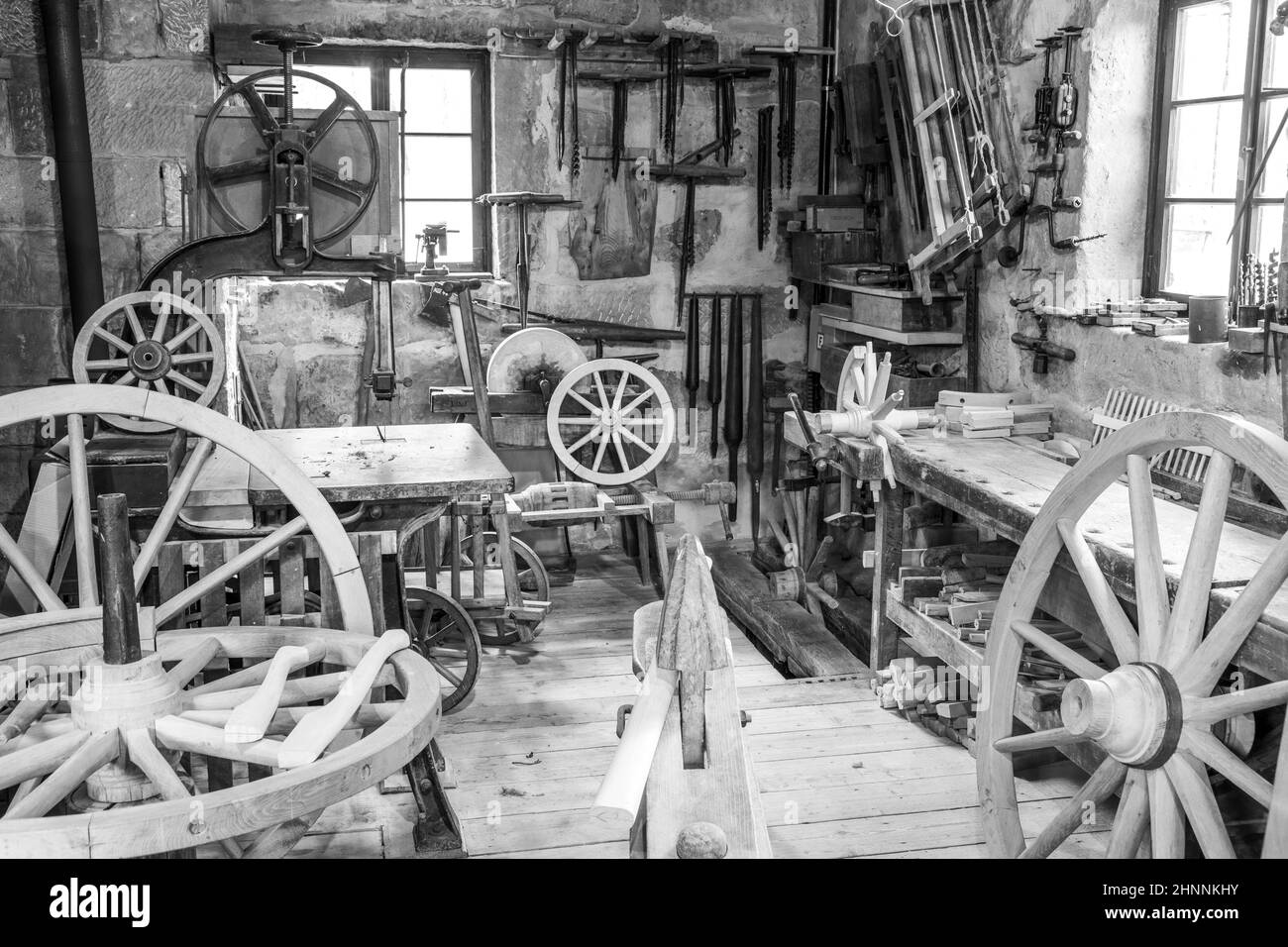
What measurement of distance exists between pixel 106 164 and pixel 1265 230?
4.46 meters

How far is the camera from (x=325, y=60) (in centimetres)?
600

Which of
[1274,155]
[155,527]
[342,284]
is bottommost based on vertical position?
[155,527]

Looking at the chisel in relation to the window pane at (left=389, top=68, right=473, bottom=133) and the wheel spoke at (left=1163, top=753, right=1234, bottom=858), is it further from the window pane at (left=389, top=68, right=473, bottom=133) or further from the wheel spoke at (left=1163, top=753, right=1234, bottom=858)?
the wheel spoke at (left=1163, top=753, right=1234, bottom=858)

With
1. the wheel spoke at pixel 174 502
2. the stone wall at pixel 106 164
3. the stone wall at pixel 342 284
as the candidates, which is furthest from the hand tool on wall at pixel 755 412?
the wheel spoke at pixel 174 502

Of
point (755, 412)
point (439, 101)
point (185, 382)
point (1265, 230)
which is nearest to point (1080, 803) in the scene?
point (1265, 230)

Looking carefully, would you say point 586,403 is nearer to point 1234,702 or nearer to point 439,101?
point 439,101

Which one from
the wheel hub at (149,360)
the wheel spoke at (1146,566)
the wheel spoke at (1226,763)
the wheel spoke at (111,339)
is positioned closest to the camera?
the wheel spoke at (1226,763)

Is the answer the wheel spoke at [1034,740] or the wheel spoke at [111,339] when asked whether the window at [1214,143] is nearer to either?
the wheel spoke at [1034,740]

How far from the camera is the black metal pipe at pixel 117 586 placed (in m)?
2.20

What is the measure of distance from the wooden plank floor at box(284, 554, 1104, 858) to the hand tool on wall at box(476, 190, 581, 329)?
1805 mm

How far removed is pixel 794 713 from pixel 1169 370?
1634mm

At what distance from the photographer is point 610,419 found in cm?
575

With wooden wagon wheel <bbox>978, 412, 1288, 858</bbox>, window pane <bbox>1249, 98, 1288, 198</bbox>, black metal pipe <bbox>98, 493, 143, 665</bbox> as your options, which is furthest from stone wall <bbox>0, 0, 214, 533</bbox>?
wooden wagon wheel <bbox>978, 412, 1288, 858</bbox>
